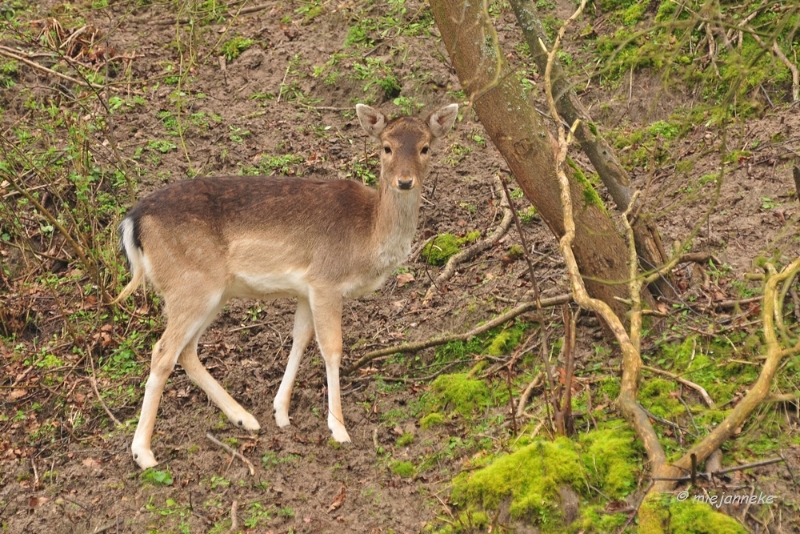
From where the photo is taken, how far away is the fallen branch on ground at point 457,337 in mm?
7633

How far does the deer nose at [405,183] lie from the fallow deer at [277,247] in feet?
0.04

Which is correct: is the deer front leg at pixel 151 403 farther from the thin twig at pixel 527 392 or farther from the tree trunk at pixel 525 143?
the tree trunk at pixel 525 143

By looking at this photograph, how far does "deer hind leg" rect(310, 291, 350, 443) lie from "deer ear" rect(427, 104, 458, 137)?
5.86 ft

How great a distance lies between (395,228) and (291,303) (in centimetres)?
235

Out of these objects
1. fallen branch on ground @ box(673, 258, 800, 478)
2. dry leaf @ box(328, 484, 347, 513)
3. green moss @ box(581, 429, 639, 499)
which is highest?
fallen branch on ground @ box(673, 258, 800, 478)

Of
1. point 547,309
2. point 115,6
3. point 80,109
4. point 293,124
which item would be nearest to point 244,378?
point 547,309

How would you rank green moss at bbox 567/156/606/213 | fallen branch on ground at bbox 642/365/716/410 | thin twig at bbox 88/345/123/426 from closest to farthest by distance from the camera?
fallen branch on ground at bbox 642/365/716/410, green moss at bbox 567/156/606/213, thin twig at bbox 88/345/123/426

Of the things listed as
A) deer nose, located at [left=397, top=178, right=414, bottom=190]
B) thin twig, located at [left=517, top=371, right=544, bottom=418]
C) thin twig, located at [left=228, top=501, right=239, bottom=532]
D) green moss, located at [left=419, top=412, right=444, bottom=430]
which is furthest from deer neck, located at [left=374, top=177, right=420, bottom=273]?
thin twig, located at [left=228, top=501, right=239, bottom=532]

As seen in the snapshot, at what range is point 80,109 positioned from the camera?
1154 centimetres

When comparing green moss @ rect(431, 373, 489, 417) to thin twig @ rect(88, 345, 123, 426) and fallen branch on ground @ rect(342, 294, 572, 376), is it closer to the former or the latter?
fallen branch on ground @ rect(342, 294, 572, 376)

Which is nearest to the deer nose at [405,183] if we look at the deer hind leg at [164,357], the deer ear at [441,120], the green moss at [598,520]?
the deer ear at [441,120]

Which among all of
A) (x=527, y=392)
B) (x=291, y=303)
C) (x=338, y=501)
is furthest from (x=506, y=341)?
(x=291, y=303)

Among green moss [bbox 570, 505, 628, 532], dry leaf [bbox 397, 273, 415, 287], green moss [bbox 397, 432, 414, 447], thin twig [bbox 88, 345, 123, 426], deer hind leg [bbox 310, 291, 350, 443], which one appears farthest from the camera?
dry leaf [bbox 397, 273, 415, 287]

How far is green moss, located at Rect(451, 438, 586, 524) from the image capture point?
553cm
